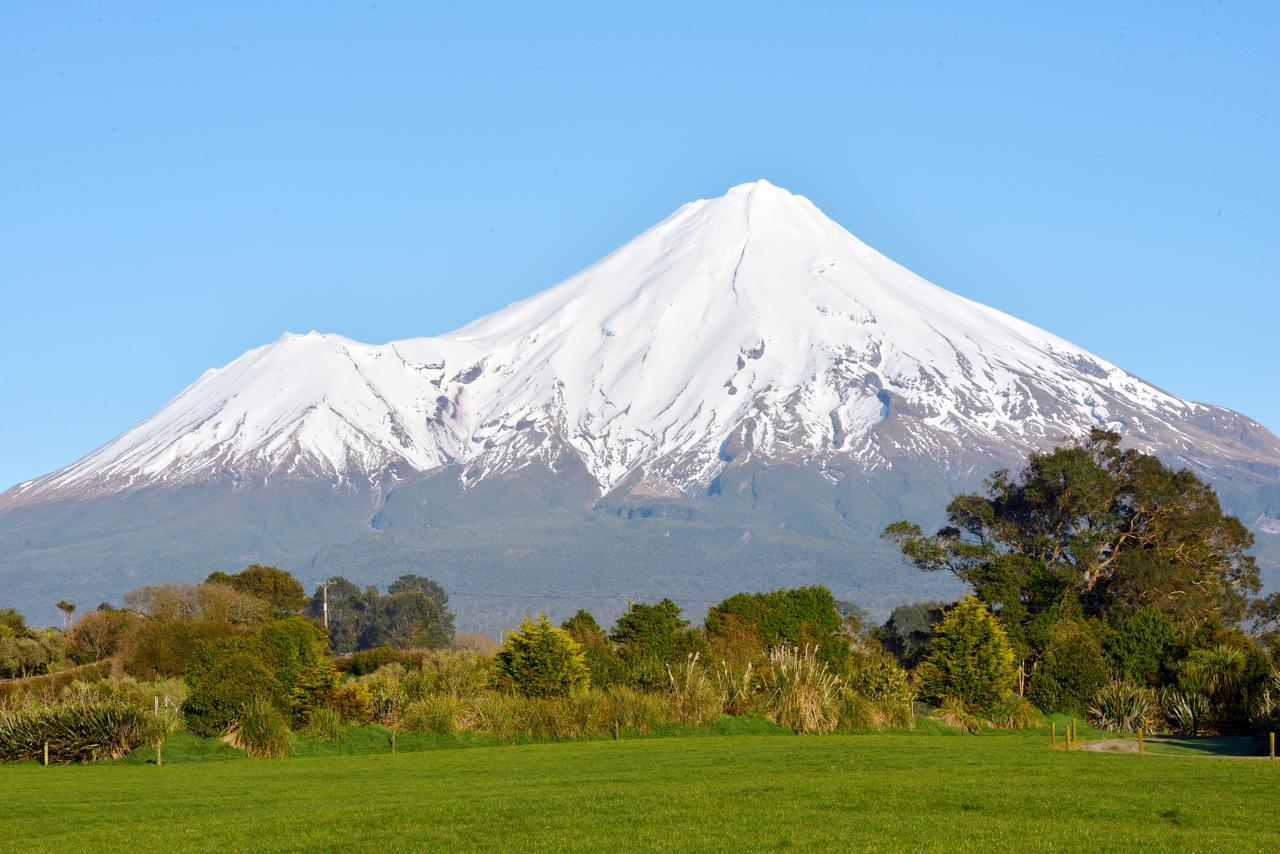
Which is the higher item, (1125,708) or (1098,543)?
(1098,543)

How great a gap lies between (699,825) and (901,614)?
91312 millimetres

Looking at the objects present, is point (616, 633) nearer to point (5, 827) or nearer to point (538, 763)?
point (538, 763)

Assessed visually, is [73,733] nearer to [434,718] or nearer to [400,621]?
[434,718]

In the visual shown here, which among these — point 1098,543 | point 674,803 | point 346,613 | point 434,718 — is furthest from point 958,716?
point 346,613

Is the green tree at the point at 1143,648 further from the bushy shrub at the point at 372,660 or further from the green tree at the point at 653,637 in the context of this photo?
the bushy shrub at the point at 372,660

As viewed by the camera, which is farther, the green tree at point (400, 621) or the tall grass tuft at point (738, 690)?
the green tree at point (400, 621)

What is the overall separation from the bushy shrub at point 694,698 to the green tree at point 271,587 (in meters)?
45.4

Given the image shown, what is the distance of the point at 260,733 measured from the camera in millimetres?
33906

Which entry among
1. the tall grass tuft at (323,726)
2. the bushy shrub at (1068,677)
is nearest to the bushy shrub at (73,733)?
the tall grass tuft at (323,726)

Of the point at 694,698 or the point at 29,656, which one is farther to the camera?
the point at 29,656

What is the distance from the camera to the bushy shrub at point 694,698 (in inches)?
1485

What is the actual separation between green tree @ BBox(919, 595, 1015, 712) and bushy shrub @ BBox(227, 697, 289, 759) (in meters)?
17.2

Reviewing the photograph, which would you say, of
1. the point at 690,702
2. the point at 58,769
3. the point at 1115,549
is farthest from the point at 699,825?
the point at 1115,549

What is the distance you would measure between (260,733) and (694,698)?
997 centimetres
